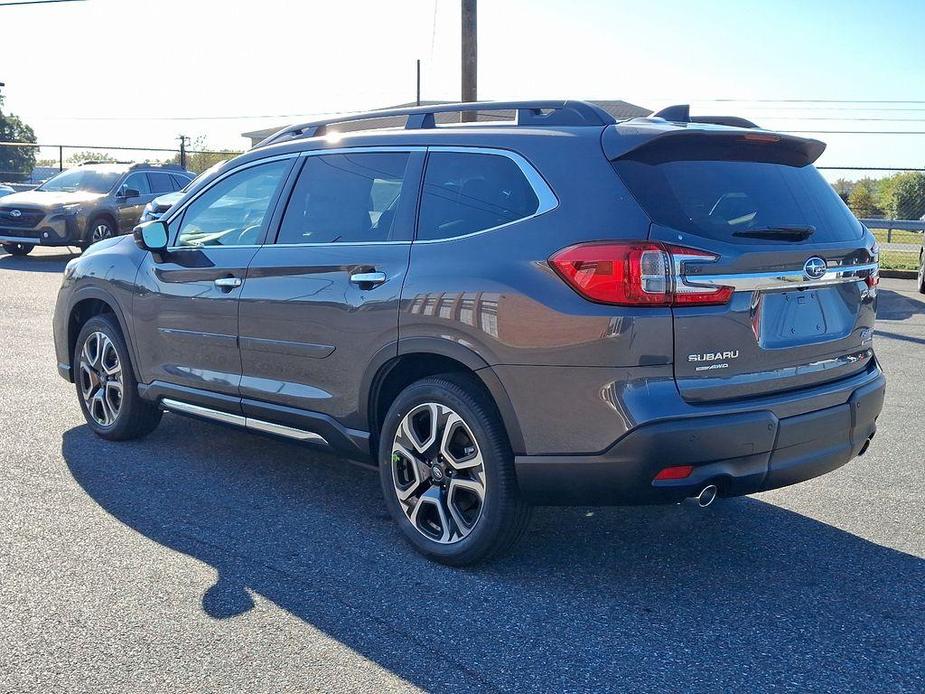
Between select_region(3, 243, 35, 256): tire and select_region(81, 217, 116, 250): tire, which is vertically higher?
select_region(81, 217, 116, 250): tire

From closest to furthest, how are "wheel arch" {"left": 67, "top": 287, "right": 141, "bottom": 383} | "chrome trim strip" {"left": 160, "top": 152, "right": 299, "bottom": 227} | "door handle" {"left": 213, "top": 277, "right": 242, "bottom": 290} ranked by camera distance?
1. "door handle" {"left": 213, "top": 277, "right": 242, "bottom": 290}
2. "chrome trim strip" {"left": 160, "top": 152, "right": 299, "bottom": 227}
3. "wheel arch" {"left": 67, "top": 287, "right": 141, "bottom": 383}

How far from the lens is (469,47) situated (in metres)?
16.5

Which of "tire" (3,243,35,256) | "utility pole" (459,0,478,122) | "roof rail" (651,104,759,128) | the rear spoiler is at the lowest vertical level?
"tire" (3,243,35,256)

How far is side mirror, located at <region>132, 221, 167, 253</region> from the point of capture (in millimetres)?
5461

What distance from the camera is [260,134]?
50500 mm

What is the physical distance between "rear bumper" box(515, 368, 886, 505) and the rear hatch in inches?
5.3

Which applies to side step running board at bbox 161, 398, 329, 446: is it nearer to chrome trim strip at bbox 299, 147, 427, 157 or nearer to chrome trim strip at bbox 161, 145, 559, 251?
chrome trim strip at bbox 161, 145, 559, 251

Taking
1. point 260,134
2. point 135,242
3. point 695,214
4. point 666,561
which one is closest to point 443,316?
point 695,214

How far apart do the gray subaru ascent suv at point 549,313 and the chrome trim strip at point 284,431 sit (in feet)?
0.05

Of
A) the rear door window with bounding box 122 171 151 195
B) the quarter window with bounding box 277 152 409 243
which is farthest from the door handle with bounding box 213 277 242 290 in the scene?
the rear door window with bounding box 122 171 151 195

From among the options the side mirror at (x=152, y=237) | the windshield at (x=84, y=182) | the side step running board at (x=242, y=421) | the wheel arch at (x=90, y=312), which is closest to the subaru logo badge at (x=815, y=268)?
the side step running board at (x=242, y=421)

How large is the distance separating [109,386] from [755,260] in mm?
4087

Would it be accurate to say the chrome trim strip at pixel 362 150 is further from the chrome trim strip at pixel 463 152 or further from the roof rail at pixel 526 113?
the roof rail at pixel 526 113

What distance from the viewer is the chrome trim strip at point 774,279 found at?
3.58m
